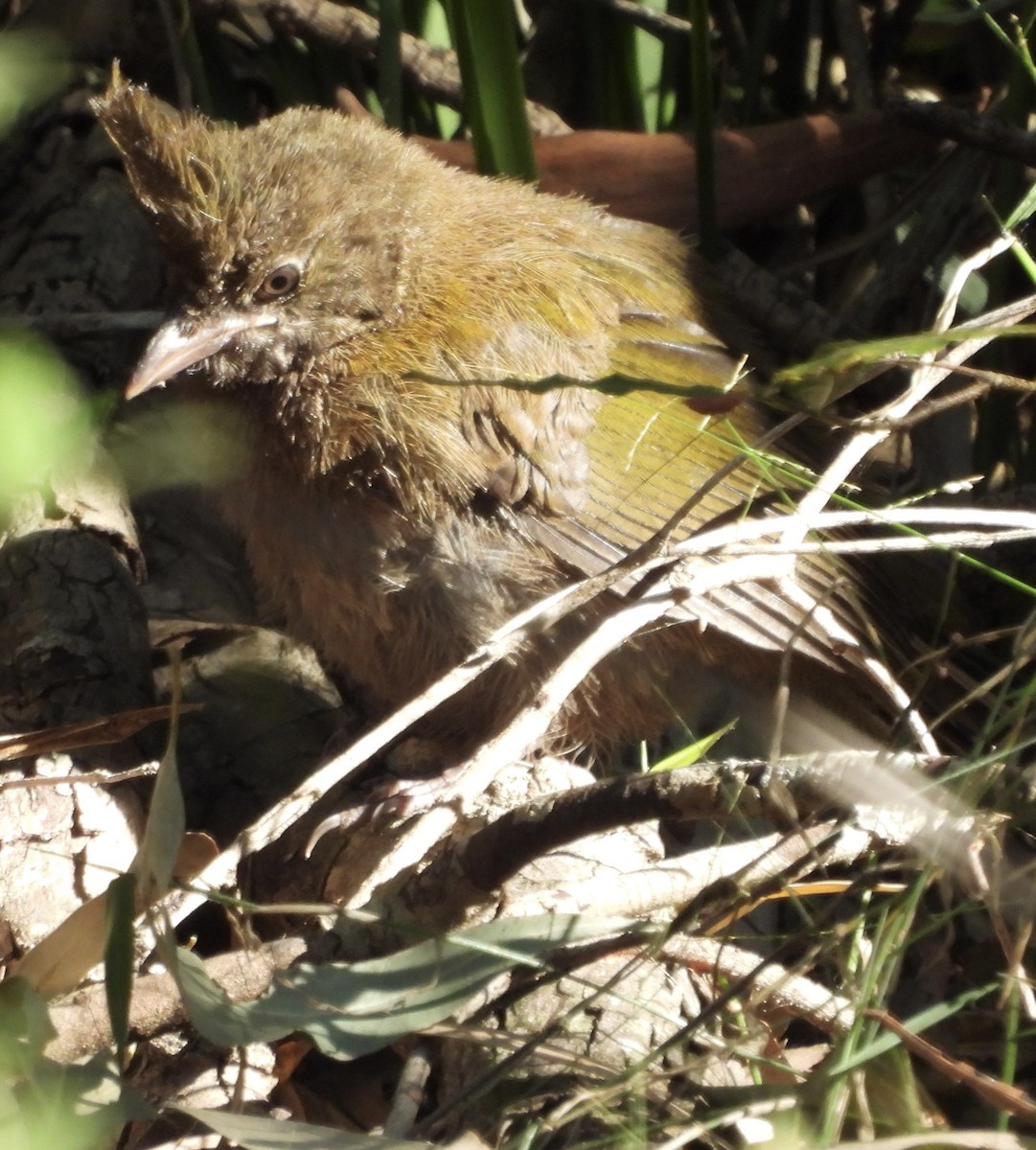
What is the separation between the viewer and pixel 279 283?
10.3 feet

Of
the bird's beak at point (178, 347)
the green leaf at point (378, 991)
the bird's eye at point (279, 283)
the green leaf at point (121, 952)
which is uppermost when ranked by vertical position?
the bird's eye at point (279, 283)

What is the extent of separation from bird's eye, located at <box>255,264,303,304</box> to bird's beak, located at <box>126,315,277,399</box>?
0.19ft

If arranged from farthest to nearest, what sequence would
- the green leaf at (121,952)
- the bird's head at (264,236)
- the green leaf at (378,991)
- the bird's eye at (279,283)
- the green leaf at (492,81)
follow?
the green leaf at (492,81) → the bird's eye at (279,283) → the bird's head at (264,236) → the green leaf at (378,991) → the green leaf at (121,952)

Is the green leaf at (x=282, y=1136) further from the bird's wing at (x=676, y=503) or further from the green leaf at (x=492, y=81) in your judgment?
the green leaf at (x=492, y=81)

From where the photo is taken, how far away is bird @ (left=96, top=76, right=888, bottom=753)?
302 centimetres

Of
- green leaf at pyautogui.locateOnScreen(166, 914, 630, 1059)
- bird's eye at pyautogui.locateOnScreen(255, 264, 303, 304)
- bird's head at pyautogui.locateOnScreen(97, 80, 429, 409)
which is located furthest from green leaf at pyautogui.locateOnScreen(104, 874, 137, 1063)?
bird's eye at pyautogui.locateOnScreen(255, 264, 303, 304)

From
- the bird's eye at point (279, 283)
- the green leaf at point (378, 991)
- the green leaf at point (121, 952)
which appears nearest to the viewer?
the green leaf at point (121, 952)

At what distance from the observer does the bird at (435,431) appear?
3.02m

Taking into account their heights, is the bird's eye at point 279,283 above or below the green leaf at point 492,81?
below

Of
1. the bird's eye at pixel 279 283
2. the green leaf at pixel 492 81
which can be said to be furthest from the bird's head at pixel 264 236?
the green leaf at pixel 492 81

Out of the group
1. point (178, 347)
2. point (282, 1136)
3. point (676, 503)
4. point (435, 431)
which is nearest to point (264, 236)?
point (178, 347)

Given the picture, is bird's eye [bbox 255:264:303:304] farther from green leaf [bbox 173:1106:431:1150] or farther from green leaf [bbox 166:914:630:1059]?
green leaf [bbox 173:1106:431:1150]

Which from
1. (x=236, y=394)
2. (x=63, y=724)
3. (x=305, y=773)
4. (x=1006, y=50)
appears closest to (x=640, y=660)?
(x=305, y=773)

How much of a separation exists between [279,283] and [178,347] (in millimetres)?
267
